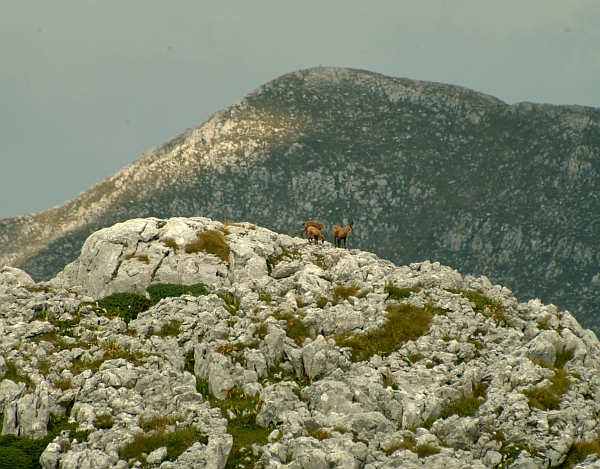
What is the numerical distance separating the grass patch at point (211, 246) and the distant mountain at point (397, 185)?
296ft

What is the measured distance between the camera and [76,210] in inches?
6102

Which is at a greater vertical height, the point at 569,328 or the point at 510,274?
the point at 569,328

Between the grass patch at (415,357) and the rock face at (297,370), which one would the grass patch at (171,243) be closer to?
the rock face at (297,370)

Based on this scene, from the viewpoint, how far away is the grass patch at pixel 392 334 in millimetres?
31967

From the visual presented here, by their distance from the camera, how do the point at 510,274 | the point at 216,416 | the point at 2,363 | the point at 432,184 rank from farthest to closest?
the point at 432,184, the point at 510,274, the point at 2,363, the point at 216,416

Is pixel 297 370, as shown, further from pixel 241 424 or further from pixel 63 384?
pixel 63 384

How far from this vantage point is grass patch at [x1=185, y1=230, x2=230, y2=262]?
43906 millimetres

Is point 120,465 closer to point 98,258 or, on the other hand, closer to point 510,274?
point 98,258

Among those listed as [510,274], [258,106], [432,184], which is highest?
[258,106]

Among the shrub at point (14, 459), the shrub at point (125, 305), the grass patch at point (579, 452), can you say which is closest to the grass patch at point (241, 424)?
the shrub at point (14, 459)

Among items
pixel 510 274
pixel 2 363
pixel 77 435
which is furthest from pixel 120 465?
pixel 510 274

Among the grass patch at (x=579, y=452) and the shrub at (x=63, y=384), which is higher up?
the grass patch at (x=579, y=452)

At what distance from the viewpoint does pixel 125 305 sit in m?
38.2

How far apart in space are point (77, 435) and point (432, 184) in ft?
503
